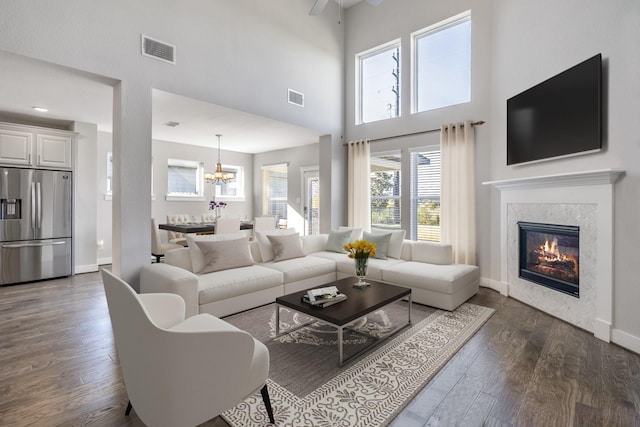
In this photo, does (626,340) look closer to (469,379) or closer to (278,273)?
(469,379)

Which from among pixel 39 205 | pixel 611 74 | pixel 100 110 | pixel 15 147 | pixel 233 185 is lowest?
pixel 39 205

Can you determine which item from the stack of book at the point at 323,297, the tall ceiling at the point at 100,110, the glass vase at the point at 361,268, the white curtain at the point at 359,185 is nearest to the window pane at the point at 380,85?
the white curtain at the point at 359,185

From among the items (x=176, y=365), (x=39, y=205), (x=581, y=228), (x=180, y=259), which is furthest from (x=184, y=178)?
(x=581, y=228)

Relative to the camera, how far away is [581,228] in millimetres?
3115

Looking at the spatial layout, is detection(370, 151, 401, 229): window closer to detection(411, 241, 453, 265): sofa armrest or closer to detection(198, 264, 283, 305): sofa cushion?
detection(411, 241, 453, 265): sofa armrest

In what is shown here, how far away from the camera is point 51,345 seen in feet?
8.84

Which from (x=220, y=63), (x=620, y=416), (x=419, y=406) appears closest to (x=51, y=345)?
(x=419, y=406)

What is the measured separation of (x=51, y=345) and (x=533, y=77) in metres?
5.69

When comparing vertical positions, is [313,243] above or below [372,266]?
above

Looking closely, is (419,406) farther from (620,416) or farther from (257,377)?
(620,416)

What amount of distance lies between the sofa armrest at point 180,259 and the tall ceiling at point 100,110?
1.92m

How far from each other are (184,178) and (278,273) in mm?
4804

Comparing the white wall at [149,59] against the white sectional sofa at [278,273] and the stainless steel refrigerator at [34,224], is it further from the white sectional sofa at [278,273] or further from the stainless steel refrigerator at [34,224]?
the stainless steel refrigerator at [34,224]

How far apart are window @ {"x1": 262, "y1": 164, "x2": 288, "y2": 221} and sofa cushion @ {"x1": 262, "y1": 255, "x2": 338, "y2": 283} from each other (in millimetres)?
3719
